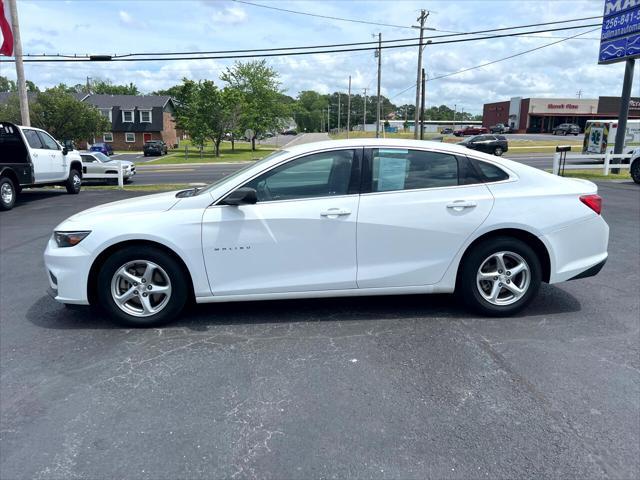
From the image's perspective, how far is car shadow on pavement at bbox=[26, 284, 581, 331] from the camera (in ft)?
14.9

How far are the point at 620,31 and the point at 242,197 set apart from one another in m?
19.9

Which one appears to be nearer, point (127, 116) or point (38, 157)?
point (38, 157)

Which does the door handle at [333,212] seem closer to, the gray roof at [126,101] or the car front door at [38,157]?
the car front door at [38,157]

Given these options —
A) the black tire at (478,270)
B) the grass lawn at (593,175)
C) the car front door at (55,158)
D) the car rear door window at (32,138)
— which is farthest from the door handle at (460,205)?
the grass lawn at (593,175)

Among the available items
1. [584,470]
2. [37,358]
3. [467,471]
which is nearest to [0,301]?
[37,358]

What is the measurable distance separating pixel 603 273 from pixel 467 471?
14.6 ft

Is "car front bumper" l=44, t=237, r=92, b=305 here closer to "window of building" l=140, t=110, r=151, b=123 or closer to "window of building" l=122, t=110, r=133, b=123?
"window of building" l=140, t=110, r=151, b=123

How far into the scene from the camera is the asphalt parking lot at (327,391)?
104 inches

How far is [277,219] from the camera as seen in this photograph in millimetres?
4219

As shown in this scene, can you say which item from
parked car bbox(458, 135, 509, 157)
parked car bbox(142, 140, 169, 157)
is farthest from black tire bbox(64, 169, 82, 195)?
parked car bbox(142, 140, 169, 157)

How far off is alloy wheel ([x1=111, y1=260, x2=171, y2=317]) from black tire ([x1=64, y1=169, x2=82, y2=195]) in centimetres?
1218

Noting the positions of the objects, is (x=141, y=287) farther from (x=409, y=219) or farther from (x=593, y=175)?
(x=593, y=175)

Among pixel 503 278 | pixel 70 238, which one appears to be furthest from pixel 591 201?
pixel 70 238

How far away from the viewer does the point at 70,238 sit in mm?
4273
